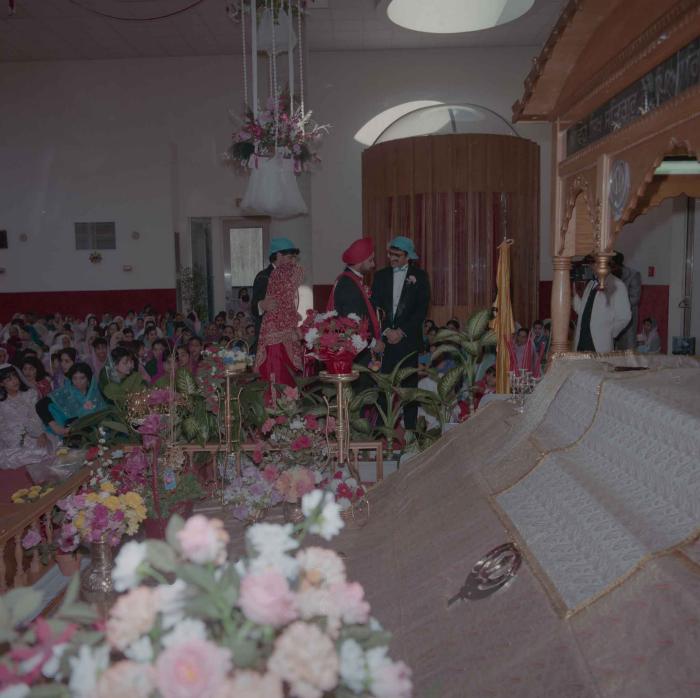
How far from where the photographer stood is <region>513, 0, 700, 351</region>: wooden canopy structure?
254cm

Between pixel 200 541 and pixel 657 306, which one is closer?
pixel 200 541

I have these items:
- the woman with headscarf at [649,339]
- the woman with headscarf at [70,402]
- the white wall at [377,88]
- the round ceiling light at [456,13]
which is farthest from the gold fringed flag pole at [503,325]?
the white wall at [377,88]

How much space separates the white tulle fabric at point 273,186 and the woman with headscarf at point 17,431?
8.91 ft

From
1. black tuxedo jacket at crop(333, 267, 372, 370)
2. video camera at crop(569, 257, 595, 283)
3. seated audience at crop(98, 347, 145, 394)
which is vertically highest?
video camera at crop(569, 257, 595, 283)

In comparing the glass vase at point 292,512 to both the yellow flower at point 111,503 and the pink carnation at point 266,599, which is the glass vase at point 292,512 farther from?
the pink carnation at point 266,599

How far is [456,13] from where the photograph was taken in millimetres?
9227

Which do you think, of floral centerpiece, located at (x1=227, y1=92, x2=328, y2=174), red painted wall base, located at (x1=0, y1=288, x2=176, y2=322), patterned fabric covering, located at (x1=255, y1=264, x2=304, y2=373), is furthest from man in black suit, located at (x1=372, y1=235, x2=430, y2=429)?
red painted wall base, located at (x1=0, y1=288, x2=176, y2=322)

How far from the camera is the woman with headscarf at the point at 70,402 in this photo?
5031 mm

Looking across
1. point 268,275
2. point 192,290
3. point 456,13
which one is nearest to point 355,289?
point 268,275

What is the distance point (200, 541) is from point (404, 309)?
461 cm

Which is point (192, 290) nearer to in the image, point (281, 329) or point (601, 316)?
point (281, 329)

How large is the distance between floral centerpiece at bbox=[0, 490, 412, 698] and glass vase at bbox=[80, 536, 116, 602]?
1.43m

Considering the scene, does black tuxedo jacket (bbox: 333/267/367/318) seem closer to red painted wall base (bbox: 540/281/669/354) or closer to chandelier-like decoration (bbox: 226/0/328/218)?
chandelier-like decoration (bbox: 226/0/328/218)

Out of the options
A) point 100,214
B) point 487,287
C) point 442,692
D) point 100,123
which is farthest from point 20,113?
point 442,692
